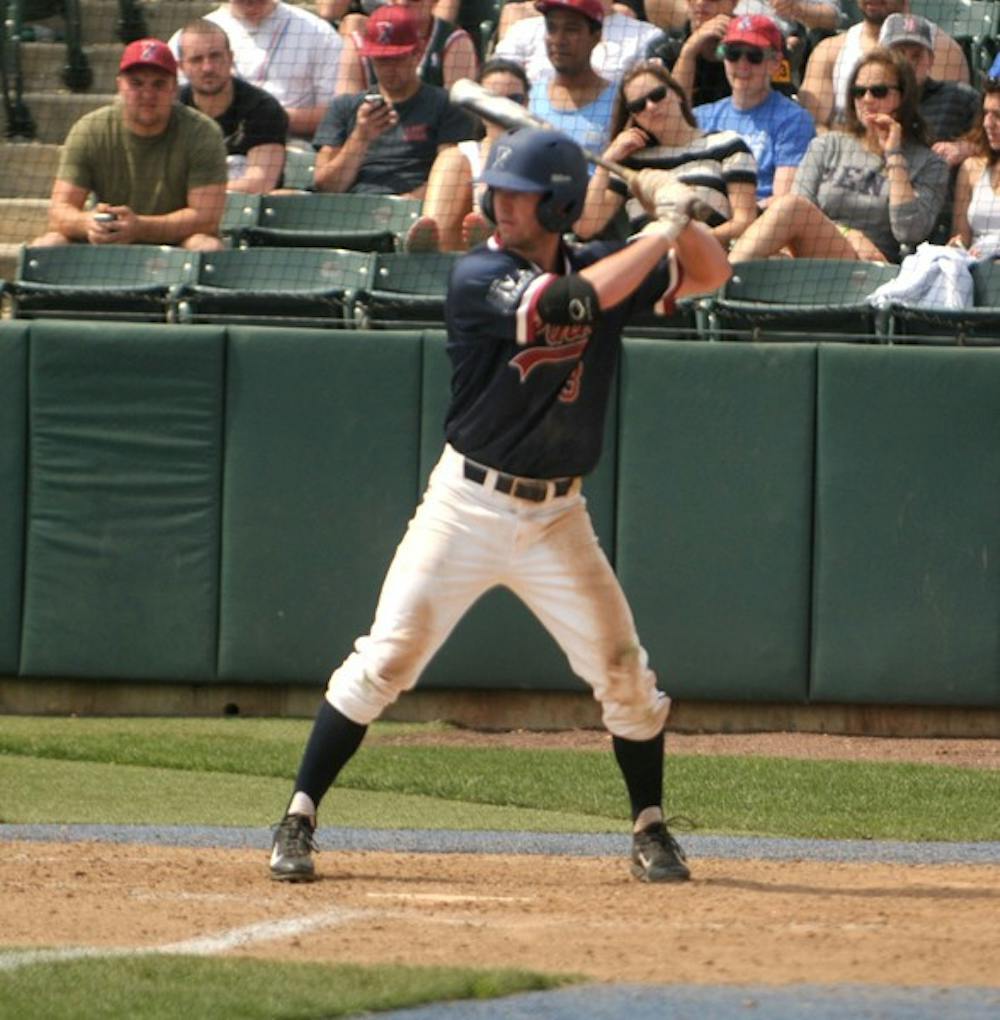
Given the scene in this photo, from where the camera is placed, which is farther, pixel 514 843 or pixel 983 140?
pixel 983 140

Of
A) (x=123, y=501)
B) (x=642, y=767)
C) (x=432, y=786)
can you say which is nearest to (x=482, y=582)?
(x=642, y=767)

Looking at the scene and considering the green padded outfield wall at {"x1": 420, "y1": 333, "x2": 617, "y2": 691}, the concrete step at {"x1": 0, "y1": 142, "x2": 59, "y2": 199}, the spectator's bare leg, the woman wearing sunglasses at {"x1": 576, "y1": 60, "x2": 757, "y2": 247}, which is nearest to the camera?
the green padded outfield wall at {"x1": 420, "y1": 333, "x2": 617, "y2": 691}

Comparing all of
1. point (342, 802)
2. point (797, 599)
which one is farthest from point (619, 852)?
point (797, 599)

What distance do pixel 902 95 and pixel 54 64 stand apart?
5.15 m

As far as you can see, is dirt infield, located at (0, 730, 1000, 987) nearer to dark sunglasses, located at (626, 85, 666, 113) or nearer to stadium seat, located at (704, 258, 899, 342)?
stadium seat, located at (704, 258, 899, 342)

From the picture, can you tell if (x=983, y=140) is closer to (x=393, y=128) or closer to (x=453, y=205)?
(x=453, y=205)

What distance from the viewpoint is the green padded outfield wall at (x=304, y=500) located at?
359 inches

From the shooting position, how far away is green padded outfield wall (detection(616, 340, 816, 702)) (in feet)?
29.5

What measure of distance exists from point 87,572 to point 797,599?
294 centimetres

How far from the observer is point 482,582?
5.47 metres

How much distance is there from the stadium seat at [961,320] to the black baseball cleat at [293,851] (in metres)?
4.29

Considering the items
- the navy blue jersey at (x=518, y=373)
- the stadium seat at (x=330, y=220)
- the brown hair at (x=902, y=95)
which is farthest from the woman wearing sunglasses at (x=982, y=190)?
the navy blue jersey at (x=518, y=373)

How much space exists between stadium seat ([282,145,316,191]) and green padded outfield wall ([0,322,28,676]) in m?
2.25

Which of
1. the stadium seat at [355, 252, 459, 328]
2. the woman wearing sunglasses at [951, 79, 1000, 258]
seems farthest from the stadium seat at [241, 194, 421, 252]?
the woman wearing sunglasses at [951, 79, 1000, 258]
